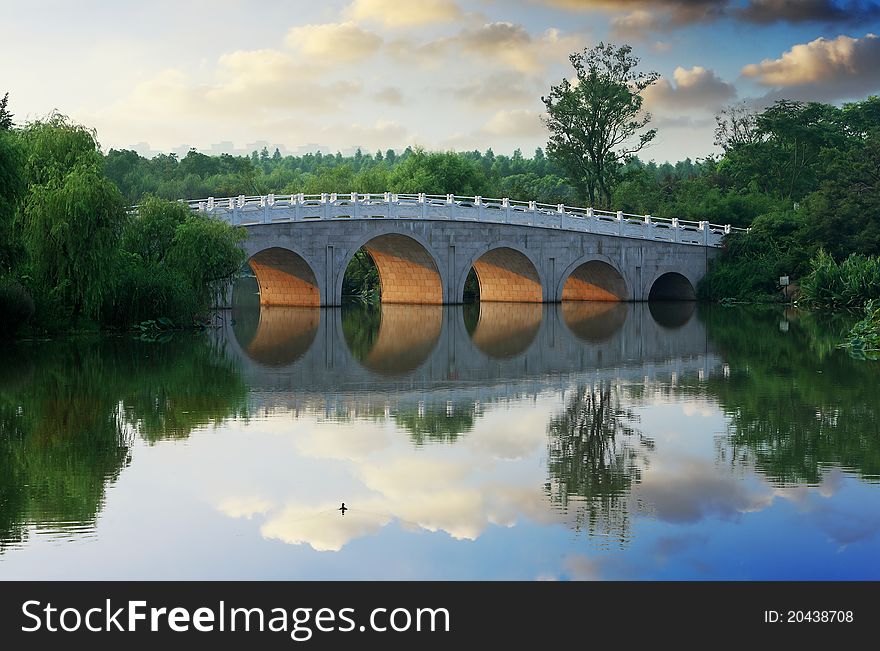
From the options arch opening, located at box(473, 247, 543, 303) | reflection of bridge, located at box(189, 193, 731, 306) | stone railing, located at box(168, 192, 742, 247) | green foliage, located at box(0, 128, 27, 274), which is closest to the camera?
green foliage, located at box(0, 128, 27, 274)

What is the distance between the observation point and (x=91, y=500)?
29.6ft

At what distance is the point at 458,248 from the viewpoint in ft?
123

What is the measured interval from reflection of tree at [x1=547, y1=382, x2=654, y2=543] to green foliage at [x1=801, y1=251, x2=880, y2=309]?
23.5 m

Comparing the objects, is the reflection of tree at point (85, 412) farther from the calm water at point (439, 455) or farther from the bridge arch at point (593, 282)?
the bridge arch at point (593, 282)

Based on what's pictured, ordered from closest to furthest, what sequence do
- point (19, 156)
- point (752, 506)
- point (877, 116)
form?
point (752, 506), point (19, 156), point (877, 116)

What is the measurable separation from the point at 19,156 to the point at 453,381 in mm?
8806

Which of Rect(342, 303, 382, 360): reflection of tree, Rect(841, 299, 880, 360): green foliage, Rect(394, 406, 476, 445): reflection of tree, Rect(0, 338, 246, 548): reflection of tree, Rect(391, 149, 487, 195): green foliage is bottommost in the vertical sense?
Rect(342, 303, 382, 360): reflection of tree

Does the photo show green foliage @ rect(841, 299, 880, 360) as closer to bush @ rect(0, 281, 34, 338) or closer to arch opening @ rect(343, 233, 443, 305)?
bush @ rect(0, 281, 34, 338)

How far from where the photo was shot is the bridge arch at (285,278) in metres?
34.8

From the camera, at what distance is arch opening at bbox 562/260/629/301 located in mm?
41625

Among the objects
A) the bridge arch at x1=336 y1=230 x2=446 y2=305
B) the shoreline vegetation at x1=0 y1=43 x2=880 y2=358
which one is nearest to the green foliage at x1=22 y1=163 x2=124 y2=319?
the shoreline vegetation at x1=0 y1=43 x2=880 y2=358

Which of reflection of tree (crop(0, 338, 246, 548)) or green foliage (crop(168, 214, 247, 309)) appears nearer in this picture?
reflection of tree (crop(0, 338, 246, 548))

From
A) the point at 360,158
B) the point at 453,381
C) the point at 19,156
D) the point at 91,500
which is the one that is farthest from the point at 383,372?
the point at 360,158
